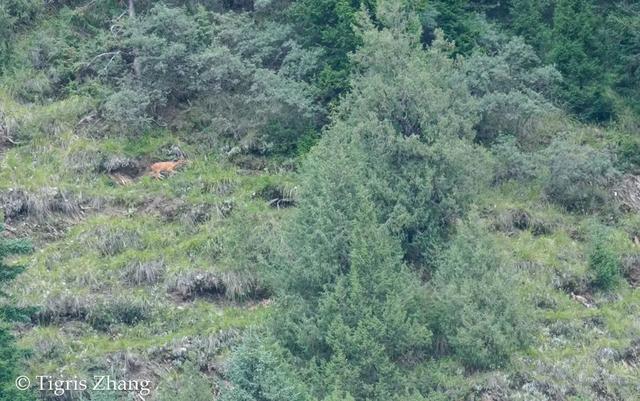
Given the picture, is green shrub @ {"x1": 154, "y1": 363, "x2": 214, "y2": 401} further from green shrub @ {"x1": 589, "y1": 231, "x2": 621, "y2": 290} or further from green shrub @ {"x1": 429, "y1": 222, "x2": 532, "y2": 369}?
green shrub @ {"x1": 589, "y1": 231, "x2": 621, "y2": 290}

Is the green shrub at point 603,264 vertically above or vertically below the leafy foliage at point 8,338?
below

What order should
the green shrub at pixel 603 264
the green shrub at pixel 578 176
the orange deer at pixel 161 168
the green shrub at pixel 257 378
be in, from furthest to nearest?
the orange deer at pixel 161 168 → the green shrub at pixel 578 176 → the green shrub at pixel 603 264 → the green shrub at pixel 257 378

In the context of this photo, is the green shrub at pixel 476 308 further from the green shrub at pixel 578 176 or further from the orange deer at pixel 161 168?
the orange deer at pixel 161 168

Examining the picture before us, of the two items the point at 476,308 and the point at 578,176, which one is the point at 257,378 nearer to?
the point at 476,308

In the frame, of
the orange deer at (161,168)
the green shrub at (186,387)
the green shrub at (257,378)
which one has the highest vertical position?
the green shrub at (257,378)

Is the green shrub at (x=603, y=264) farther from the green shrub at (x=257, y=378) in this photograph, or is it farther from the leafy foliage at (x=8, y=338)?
the leafy foliage at (x=8, y=338)

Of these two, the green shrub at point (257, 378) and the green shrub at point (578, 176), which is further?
the green shrub at point (578, 176)

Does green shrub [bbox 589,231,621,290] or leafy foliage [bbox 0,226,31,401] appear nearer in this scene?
leafy foliage [bbox 0,226,31,401]

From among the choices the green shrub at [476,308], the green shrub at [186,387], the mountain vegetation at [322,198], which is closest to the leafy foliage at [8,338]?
the mountain vegetation at [322,198]

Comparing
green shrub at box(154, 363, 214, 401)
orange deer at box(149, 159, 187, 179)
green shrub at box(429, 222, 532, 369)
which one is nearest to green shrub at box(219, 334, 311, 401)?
green shrub at box(154, 363, 214, 401)

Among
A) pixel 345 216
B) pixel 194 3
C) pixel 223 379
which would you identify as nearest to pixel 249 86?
pixel 194 3

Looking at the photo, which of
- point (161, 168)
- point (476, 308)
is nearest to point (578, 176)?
point (476, 308)

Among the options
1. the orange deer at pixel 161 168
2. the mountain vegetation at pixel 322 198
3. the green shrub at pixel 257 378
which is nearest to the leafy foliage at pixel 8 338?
the mountain vegetation at pixel 322 198

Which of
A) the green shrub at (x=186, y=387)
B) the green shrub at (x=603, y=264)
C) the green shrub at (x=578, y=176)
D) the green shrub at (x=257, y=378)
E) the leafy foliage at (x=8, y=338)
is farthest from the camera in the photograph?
the green shrub at (x=578, y=176)
